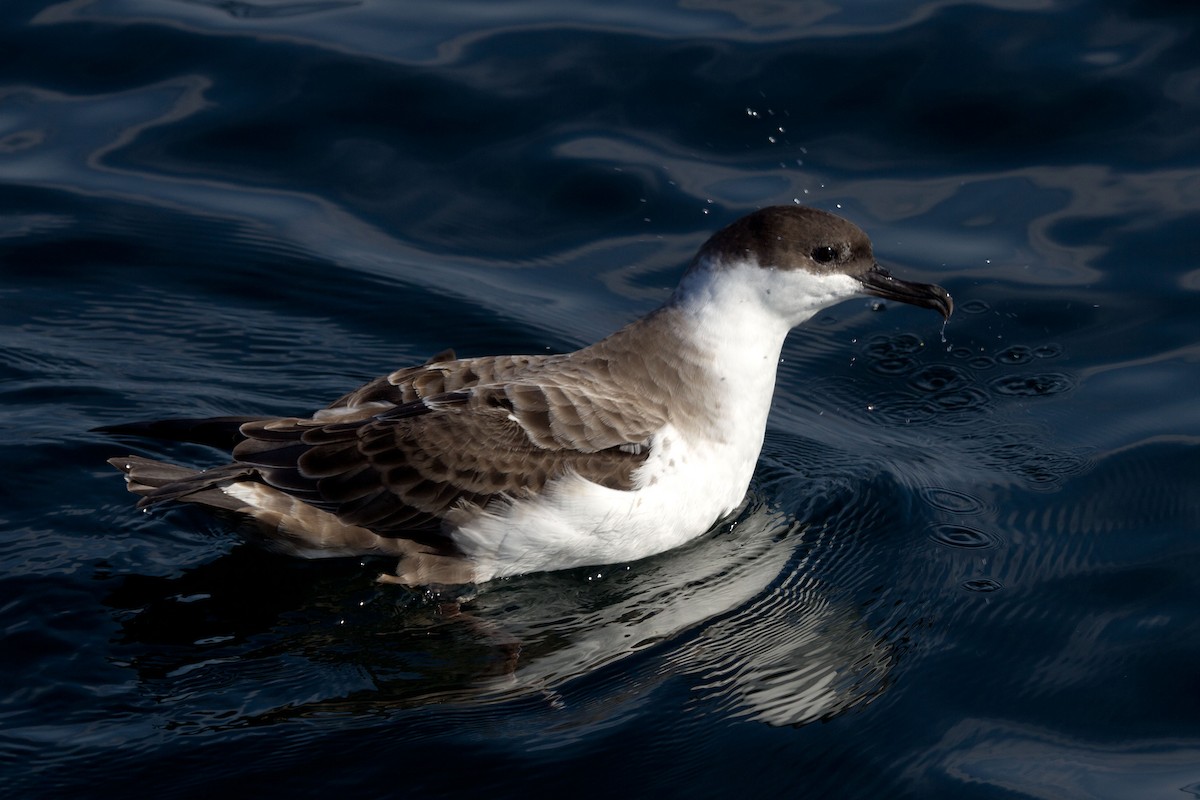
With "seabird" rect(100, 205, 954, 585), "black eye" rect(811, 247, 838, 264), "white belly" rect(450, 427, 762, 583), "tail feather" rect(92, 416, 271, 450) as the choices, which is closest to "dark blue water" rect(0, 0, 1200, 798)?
"white belly" rect(450, 427, 762, 583)

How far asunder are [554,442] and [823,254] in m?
1.42

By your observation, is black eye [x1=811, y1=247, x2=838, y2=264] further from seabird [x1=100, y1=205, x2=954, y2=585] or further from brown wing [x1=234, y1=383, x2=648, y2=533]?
brown wing [x1=234, y1=383, x2=648, y2=533]

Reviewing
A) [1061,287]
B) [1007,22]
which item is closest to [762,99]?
[1007,22]

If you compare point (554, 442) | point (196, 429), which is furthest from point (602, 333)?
point (196, 429)

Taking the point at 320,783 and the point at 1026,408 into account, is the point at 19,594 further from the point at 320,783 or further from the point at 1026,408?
the point at 1026,408

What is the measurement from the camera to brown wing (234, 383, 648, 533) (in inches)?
235

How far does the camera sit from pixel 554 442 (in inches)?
236

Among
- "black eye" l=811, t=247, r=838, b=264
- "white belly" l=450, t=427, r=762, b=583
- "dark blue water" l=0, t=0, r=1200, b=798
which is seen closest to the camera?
"dark blue water" l=0, t=0, r=1200, b=798

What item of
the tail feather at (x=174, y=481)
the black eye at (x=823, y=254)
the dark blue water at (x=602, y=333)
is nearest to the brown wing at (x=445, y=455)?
the tail feather at (x=174, y=481)

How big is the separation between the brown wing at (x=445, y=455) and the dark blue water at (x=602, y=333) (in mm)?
423

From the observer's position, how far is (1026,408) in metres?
7.59

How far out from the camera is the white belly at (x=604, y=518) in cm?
596

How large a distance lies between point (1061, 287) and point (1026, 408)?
1240 mm

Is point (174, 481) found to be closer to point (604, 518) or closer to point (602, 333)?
point (604, 518)
